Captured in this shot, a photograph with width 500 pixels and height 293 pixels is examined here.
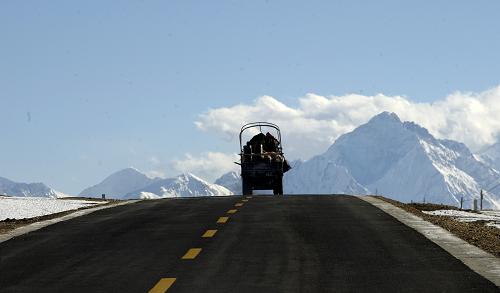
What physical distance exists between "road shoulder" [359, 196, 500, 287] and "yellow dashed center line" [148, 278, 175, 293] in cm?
377

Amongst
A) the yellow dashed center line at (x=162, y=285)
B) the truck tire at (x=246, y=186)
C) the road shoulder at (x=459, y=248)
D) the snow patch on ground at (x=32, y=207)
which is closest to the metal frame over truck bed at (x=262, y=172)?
the truck tire at (x=246, y=186)

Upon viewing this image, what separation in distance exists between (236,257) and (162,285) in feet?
8.59

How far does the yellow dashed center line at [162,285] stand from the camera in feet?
34.8

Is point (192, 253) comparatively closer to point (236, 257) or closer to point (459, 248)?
point (236, 257)

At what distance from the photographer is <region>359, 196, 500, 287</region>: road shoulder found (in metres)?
12.4

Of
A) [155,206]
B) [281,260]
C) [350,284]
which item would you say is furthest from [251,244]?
[155,206]

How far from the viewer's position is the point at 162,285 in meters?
11.0

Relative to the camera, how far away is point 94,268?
41.9ft

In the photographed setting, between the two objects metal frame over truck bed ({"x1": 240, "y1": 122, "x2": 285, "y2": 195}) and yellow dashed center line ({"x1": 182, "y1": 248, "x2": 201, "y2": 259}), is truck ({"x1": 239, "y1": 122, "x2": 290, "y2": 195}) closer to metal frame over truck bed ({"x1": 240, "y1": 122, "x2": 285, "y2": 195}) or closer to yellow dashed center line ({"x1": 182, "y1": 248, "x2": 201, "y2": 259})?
metal frame over truck bed ({"x1": 240, "y1": 122, "x2": 285, "y2": 195})

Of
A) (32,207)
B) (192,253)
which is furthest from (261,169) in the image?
(192,253)

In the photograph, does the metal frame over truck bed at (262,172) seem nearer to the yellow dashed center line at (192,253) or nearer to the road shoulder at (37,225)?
the road shoulder at (37,225)

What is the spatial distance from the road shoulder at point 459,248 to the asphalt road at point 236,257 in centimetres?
19

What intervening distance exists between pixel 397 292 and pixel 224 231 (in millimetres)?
7162

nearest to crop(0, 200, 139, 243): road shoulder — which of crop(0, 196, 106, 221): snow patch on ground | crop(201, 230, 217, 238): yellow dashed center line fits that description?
crop(201, 230, 217, 238): yellow dashed center line
